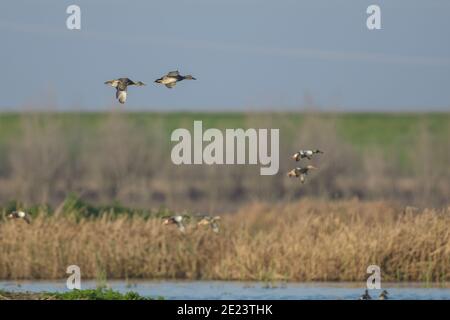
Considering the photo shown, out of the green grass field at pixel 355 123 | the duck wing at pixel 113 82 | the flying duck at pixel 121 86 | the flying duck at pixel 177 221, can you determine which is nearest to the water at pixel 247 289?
the flying duck at pixel 177 221

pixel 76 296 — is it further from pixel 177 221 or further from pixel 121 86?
pixel 177 221

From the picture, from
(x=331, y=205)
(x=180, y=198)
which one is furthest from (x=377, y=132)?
(x=331, y=205)

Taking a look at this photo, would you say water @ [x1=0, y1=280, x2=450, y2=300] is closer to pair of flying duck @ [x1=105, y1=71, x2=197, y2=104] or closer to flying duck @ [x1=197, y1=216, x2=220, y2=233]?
flying duck @ [x1=197, y1=216, x2=220, y2=233]

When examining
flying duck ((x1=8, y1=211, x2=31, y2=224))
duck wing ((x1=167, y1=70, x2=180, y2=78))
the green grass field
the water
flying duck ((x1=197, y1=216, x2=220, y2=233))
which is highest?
the green grass field

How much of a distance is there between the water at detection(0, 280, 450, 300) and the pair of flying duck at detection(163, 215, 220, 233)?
116cm

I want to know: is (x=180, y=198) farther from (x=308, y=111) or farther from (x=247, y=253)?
(x=247, y=253)

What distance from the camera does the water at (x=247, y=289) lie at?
84.9 feet

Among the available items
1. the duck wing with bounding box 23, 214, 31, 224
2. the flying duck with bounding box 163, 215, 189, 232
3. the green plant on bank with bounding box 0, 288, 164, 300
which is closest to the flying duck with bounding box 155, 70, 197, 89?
the green plant on bank with bounding box 0, 288, 164, 300

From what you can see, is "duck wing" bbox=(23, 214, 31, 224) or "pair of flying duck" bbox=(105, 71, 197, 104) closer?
"pair of flying duck" bbox=(105, 71, 197, 104)

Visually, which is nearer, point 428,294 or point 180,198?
point 428,294

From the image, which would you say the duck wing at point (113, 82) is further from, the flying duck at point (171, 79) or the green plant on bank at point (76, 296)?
the green plant on bank at point (76, 296)

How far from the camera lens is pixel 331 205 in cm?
3334

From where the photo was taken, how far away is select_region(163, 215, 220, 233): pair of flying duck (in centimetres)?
2845
